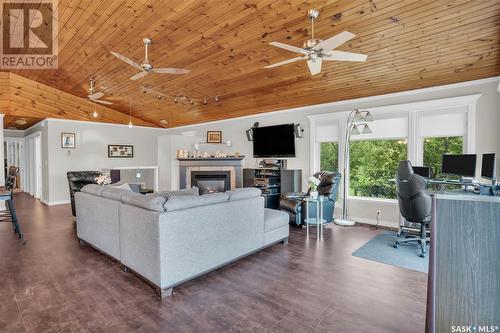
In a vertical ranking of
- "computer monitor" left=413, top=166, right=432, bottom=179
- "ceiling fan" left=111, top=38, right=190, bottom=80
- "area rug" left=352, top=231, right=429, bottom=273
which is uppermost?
"ceiling fan" left=111, top=38, right=190, bottom=80

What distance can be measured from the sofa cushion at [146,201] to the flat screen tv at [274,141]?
4.11m

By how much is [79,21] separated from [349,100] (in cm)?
478

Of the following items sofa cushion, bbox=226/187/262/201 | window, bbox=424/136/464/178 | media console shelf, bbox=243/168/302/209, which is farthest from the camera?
media console shelf, bbox=243/168/302/209

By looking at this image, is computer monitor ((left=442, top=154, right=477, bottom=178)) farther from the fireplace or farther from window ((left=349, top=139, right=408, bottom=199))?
the fireplace

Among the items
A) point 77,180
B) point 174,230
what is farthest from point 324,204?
point 77,180

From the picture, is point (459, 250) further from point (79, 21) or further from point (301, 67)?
point (79, 21)

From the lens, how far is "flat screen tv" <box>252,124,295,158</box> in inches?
247

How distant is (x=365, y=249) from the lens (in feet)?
12.4

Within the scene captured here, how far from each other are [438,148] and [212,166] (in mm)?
→ 5179

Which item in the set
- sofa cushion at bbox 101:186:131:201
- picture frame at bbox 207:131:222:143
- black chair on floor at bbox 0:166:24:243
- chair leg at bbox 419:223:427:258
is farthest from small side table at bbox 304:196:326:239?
black chair on floor at bbox 0:166:24:243

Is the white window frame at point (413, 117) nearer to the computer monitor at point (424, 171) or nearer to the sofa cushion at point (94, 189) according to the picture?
the computer monitor at point (424, 171)

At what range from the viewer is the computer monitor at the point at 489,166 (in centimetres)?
340

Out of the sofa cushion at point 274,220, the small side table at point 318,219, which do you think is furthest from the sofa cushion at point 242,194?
the small side table at point 318,219

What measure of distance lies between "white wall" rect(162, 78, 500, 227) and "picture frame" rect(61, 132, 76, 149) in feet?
12.5
